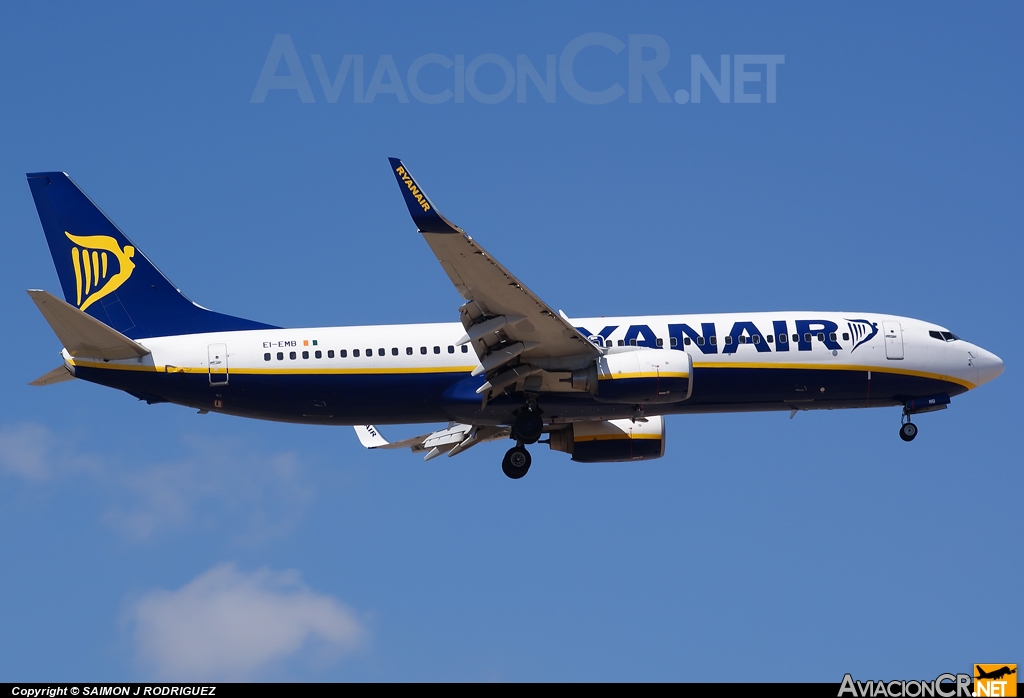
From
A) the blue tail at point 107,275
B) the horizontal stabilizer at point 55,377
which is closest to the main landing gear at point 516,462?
the blue tail at point 107,275

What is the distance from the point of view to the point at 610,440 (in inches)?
1745

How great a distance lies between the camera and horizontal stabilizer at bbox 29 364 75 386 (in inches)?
1560

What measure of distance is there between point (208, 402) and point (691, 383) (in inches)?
572

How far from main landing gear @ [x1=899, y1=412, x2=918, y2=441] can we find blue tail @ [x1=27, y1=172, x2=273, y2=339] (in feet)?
68.1

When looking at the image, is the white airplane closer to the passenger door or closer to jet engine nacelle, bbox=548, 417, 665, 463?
the passenger door

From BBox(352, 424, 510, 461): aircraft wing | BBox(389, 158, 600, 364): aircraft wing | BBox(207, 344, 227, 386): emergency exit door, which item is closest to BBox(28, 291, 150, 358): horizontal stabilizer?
BBox(207, 344, 227, 386): emergency exit door

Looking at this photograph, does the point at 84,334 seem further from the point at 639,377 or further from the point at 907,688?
the point at 907,688

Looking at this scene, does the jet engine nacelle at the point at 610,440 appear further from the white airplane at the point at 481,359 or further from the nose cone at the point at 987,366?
the nose cone at the point at 987,366

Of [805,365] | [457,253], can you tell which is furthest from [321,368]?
[805,365]

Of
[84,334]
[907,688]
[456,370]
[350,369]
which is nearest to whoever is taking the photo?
[907,688]

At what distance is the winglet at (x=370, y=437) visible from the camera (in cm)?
4909

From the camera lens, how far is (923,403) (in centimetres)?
4269

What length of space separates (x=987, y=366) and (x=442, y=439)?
18887 mm

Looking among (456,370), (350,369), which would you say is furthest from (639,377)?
(350,369)
